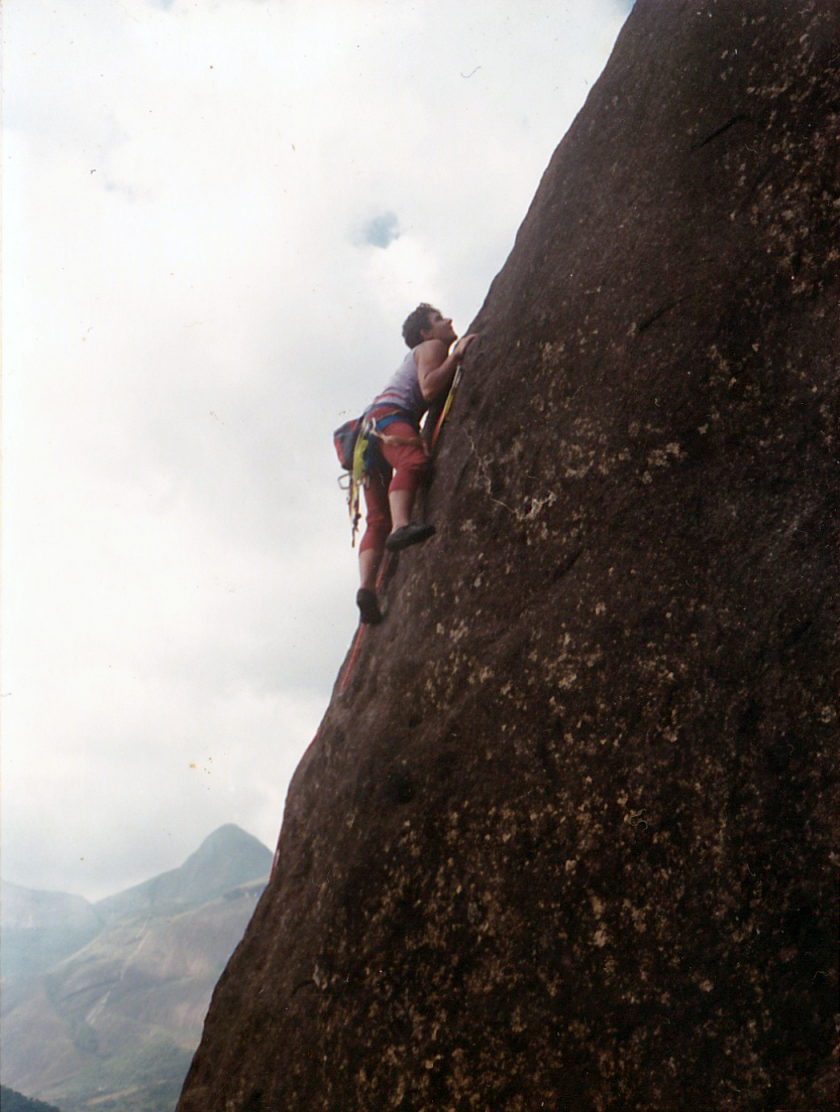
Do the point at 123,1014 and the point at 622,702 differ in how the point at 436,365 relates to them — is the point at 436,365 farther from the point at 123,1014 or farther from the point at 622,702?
the point at 123,1014

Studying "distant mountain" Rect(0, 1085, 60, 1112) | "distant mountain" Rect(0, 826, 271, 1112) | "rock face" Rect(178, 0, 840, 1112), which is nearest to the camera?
"rock face" Rect(178, 0, 840, 1112)

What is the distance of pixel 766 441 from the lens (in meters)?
4.75

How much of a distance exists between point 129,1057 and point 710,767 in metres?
157

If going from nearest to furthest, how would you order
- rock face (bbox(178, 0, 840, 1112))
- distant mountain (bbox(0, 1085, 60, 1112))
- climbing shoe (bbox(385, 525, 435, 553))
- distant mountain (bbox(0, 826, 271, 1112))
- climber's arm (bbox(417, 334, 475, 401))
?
rock face (bbox(178, 0, 840, 1112)) < climbing shoe (bbox(385, 525, 435, 553)) < climber's arm (bbox(417, 334, 475, 401)) < distant mountain (bbox(0, 1085, 60, 1112)) < distant mountain (bbox(0, 826, 271, 1112))

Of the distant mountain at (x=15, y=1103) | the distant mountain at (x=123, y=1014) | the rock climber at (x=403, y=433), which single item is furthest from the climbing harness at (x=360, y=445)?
the distant mountain at (x=123, y=1014)

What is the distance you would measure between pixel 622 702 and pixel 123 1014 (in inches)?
6739

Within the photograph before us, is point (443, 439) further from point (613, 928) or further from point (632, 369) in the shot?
A: point (613, 928)

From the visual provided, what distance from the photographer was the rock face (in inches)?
153

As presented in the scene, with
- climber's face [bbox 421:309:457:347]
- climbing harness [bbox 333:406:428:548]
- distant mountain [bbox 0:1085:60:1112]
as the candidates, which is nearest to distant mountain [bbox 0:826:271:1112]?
distant mountain [bbox 0:1085:60:1112]

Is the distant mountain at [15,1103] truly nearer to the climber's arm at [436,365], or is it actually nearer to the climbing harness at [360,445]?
the climbing harness at [360,445]

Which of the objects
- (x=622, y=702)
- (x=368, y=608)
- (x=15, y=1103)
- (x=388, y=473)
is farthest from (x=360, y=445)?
(x=15, y=1103)

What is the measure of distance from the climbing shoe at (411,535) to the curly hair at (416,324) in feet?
8.04

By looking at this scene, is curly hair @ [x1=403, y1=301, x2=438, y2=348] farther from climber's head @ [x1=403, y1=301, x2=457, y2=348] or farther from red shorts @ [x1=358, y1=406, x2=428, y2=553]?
red shorts @ [x1=358, y1=406, x2=428, y2=553]

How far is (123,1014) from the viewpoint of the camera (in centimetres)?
13975
